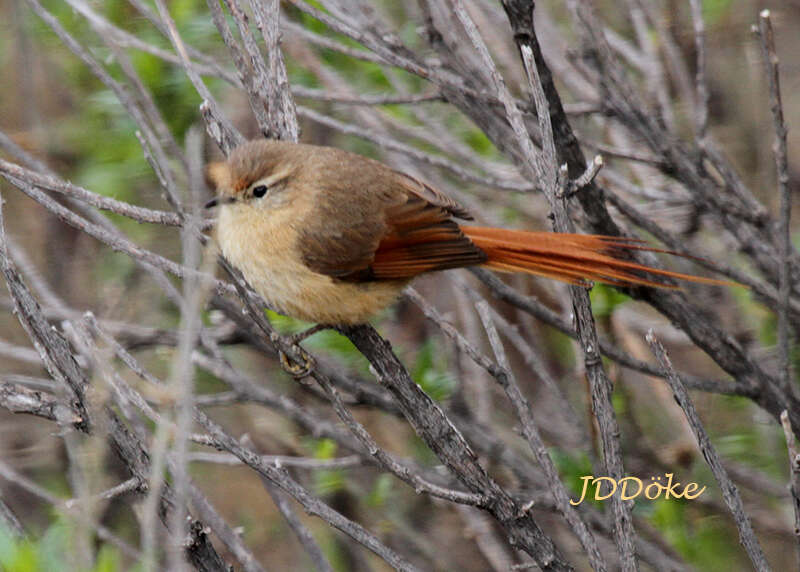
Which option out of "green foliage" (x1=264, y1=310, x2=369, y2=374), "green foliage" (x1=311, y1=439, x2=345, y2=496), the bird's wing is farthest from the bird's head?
"green foliage" (x1=311, y1=439, x2=345, y2=496)

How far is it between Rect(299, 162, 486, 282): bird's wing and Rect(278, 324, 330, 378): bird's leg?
0.72ft

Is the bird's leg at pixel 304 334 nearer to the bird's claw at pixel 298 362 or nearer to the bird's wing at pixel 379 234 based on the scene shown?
the bird's claw at pixel 298 362

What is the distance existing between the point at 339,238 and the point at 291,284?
0.24 metres

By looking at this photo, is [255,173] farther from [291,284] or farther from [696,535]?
[696,535]

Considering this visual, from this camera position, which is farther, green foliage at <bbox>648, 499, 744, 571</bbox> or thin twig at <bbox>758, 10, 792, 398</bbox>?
green foliage at <bbox>648, 499, 744, 571</bbox>

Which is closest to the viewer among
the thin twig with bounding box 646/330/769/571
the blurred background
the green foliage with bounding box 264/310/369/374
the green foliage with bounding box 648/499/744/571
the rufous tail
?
the thin twig with bounding box 646/330/769/571

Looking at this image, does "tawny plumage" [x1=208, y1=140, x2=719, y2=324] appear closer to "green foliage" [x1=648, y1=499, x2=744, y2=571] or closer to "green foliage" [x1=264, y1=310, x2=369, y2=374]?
"green foliage" [x1=264, y1=310, x2=369, y2=374]

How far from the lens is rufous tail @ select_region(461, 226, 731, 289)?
303cm

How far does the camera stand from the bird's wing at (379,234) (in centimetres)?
333

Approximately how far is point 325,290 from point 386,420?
Result: 1982 mm

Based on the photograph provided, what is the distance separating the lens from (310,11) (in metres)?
3.20

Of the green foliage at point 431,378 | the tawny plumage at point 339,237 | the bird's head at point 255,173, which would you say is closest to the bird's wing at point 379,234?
the tawny plumage at point 339,237

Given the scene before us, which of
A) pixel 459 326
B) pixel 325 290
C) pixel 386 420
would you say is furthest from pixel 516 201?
pixel 325 290

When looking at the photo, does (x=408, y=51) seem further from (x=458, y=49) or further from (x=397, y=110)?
(x=397, y=110)
